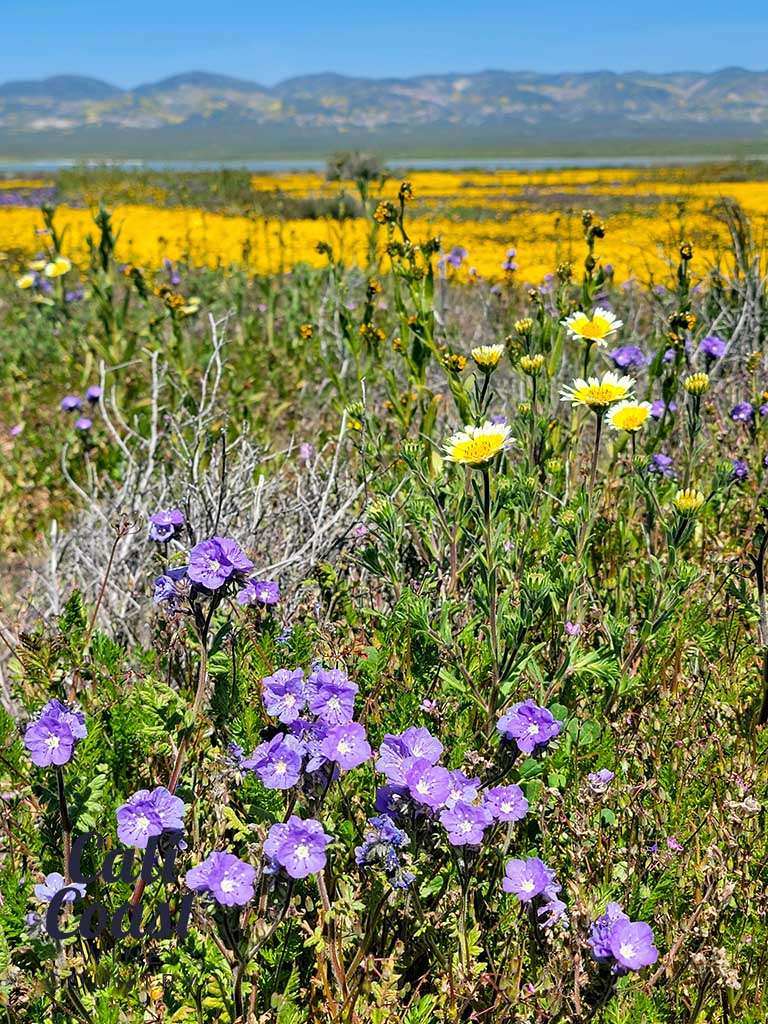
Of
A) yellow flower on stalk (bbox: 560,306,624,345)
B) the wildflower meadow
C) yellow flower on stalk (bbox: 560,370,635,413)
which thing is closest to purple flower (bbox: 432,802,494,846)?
the wildflower meadow

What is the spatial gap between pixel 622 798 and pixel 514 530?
0.87 metres

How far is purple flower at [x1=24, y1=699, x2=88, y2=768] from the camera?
1404 millimetres

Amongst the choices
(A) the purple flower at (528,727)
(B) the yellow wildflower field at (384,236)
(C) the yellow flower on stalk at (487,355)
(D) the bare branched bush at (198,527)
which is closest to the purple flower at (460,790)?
(A) the purple flower at (528,727)

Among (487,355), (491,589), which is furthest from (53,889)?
(487,355)

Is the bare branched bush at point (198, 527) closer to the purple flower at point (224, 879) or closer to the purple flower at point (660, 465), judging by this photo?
the purple flower at point (660, 465)

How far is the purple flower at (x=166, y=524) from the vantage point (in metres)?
2.11

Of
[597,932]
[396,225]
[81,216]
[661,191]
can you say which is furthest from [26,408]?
[661,191]

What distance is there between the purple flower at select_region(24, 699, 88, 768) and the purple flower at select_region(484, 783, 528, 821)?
0.76 meters

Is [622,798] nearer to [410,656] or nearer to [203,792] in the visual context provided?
[410,656]

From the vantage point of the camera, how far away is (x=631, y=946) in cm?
130

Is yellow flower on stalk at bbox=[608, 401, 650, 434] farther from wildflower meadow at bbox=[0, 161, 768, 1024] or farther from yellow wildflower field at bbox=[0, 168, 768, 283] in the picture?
yellow wildflower field at bbox=[0, 168, 768, 283]

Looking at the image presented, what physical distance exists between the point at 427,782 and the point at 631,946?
1.31 ft

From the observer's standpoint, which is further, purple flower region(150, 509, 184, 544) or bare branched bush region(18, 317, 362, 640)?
bare branched bush region(18, 317, 362, 640)

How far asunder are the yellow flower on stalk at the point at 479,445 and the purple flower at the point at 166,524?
73 centimetres
